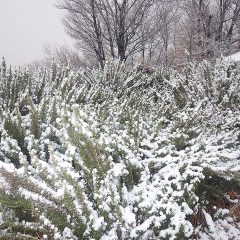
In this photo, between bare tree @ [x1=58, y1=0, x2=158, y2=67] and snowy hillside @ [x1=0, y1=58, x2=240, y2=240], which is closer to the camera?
snowy hillside @ [x1=0, y1=58, x2=240, y2=240]

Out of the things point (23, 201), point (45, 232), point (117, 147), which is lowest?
point (45, 232)

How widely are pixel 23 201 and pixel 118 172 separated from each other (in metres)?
0.60

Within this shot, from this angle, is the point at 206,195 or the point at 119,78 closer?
the point at 206,195

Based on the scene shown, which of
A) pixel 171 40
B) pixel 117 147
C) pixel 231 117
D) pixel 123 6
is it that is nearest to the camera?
pixel 117 147

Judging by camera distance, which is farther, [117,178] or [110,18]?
[110,18]

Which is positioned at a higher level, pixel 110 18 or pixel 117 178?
pixel 110 18

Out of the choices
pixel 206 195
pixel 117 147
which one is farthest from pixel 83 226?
pixel 206 195

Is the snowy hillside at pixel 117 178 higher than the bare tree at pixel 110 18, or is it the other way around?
the bare tree at pixel 110 18

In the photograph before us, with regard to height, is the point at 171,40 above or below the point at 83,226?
above

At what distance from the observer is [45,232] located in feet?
5.73

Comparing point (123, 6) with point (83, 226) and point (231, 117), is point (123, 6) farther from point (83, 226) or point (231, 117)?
point (83, 226)

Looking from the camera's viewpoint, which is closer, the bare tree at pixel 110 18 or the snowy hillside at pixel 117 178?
the snowy hillside at pixel 117 178

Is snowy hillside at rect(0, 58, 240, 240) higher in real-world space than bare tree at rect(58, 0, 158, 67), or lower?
lower

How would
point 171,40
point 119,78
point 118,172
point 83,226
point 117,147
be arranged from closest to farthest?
1. point 83,226
2. point 118,172
3. point 117,147
4. point 119,78
5. point 171,40
